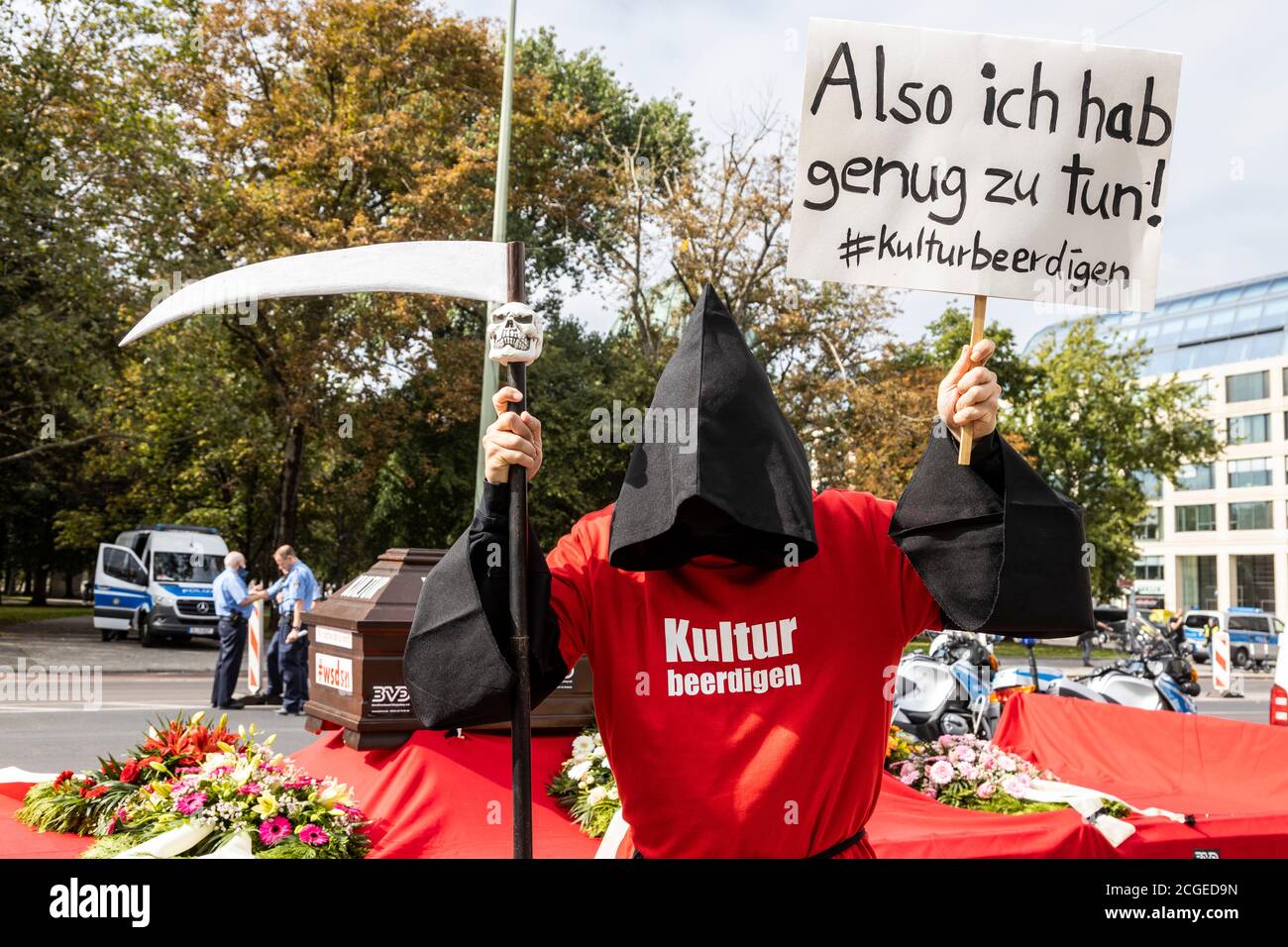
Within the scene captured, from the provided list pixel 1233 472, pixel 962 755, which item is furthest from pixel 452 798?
pixel 1233 472

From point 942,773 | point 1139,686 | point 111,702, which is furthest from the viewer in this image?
point 111,702

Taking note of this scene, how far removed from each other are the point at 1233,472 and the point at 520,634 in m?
71.4

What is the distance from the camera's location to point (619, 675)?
2.28 metres

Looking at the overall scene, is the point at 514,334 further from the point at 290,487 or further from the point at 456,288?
the point at 290,487

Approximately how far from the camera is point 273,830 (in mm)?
3395

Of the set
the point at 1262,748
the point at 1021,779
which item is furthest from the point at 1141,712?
the point at 1021,779

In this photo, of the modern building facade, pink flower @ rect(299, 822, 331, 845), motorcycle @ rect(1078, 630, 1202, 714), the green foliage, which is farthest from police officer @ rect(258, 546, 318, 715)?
the modern building facade

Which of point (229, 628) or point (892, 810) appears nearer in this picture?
point (892, 810)

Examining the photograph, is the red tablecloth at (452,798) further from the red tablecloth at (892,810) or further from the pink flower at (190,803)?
the pink flower at (190,803)

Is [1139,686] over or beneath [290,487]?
beneath

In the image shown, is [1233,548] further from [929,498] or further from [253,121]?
[929,498]

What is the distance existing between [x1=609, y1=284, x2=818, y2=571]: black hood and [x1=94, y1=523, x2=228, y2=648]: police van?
865 inches

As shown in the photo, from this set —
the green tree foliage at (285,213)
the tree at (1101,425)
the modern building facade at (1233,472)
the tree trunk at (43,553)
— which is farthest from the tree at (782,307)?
the modern building facade at (1233,472)
